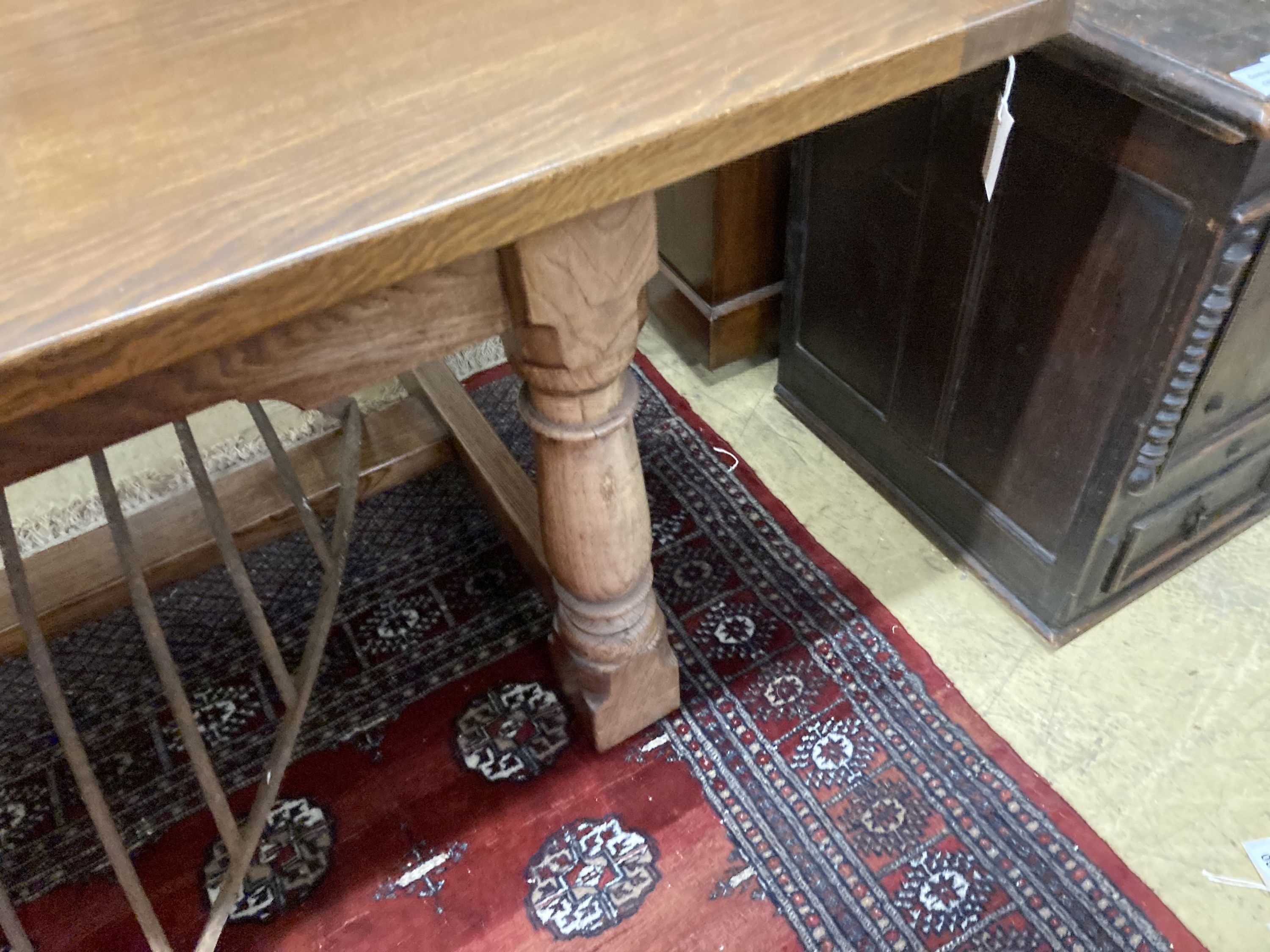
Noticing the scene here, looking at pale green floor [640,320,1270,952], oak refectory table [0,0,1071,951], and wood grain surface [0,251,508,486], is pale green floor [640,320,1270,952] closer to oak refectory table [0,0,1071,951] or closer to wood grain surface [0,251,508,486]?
oak refectory table [0,0,1071,951]

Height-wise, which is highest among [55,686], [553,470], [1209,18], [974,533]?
[1209,18]

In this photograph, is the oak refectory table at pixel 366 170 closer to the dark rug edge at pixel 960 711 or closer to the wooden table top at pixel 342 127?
the wooden table top at pixel 342 127

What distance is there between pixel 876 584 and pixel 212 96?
44.0 inches

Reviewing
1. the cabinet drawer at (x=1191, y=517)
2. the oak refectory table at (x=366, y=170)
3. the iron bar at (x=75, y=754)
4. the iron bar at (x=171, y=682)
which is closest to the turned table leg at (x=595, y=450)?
the oak refectory table at (x=366, y=170)

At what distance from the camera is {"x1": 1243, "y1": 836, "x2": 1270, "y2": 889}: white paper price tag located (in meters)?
1.13

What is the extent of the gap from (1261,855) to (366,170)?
1266 mm

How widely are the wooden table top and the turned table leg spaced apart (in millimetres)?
88

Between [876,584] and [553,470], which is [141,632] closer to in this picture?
[553,470]

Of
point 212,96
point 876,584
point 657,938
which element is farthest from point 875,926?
point 212,96

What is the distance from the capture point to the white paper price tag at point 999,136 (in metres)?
0.90

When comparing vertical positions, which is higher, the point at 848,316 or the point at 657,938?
the point at 848,316

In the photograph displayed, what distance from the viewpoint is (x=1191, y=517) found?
1326 millimetres

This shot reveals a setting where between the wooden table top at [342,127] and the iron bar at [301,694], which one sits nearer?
the wooden table top at [342,127]

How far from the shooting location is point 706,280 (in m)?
1.66
